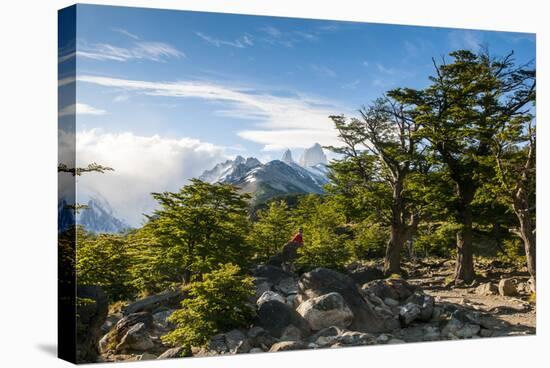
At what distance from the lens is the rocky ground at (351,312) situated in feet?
33.2

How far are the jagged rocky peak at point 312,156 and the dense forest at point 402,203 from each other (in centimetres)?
16

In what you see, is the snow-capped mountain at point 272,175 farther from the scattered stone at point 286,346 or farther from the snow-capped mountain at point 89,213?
the scattered stone at point 286,346

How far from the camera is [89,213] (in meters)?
9.28

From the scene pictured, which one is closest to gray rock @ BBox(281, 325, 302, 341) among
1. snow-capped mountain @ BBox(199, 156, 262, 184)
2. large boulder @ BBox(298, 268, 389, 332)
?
large boulder @ BBox(298, 268, 389, 332)

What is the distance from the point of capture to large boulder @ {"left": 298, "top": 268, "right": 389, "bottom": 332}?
1116cm

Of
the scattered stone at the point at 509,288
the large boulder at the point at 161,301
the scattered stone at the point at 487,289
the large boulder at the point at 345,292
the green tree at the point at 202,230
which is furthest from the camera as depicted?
the scattered stone at the point at 487,289

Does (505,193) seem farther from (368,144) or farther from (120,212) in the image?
(120,212)

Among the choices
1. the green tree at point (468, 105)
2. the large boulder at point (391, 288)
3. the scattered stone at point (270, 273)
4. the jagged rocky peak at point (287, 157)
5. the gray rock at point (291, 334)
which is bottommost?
the gray rock at point (291, 334)

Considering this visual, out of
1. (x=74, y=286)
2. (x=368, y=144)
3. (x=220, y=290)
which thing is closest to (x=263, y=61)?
(x=368, y=144)

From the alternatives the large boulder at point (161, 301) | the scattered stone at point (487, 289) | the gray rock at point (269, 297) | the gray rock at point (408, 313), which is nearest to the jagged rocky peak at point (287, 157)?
the gray rock at point (269, 297)

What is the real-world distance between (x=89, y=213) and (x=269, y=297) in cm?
325

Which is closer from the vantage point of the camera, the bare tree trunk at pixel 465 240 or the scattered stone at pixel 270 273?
the scattered stone at pixel 270 273

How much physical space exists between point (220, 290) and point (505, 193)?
5774 millimetres

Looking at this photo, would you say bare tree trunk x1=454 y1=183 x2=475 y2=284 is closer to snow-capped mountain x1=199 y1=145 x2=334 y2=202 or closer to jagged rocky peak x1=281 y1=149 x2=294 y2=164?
snow-capped mountain x1=199 y1=145 x2=334 y2=202
